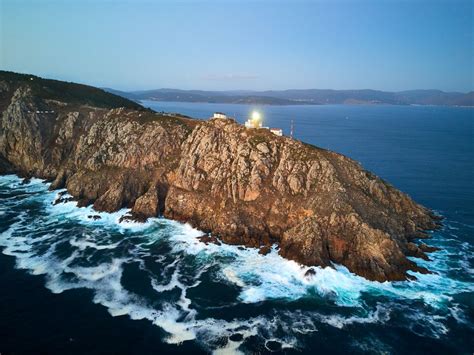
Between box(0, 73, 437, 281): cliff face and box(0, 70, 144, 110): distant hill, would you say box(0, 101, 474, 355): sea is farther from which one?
box(0, 70, 144, 110): distant hill

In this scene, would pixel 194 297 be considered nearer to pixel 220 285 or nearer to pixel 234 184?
pixel 220 285

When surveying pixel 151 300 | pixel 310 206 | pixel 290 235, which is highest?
pixel 310 206

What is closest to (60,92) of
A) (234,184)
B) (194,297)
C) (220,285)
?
(234,184)

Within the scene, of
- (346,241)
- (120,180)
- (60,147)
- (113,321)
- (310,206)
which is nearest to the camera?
(113,321)

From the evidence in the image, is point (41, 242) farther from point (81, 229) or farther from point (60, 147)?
point (60, 147)

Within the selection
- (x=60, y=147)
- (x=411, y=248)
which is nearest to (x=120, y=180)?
(x=60, y=147)

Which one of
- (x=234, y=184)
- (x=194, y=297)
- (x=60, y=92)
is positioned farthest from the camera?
(x=60, y=92)
